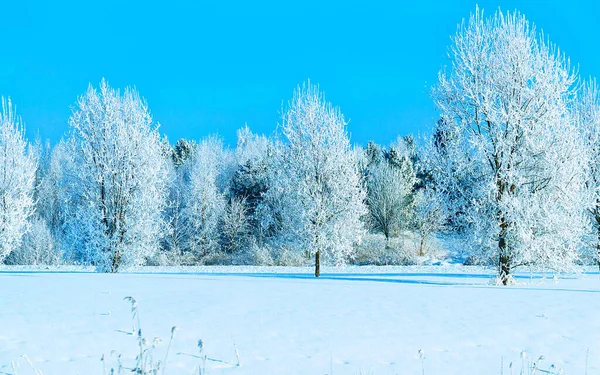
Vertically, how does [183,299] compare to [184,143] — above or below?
below

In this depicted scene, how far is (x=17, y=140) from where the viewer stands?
76.0ft

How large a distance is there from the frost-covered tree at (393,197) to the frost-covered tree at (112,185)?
992 inches

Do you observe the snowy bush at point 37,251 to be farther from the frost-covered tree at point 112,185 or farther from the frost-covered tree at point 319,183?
the frost-covered tree at point 319,183

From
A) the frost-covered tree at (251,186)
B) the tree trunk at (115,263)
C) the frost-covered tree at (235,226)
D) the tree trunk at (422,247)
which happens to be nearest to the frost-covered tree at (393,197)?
the tree trunk at (422,247)

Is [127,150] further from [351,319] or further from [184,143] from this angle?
[184,143]

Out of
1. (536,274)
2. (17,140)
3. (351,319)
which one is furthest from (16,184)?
(536,274)

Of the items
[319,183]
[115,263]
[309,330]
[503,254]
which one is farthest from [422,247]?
[309,330]

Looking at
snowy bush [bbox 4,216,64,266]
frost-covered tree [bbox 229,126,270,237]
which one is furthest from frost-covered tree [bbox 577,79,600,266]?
snowy bush [bbox 4,216,64,266]

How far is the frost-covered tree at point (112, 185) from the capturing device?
63.9 feet

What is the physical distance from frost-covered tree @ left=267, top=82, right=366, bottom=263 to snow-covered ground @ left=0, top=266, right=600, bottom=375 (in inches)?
292

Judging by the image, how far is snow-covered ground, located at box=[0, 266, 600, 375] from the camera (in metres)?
6.38

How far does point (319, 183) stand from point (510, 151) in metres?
7.53

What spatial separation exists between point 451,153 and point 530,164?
2.36m

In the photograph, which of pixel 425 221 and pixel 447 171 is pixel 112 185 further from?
pixel 425 221
